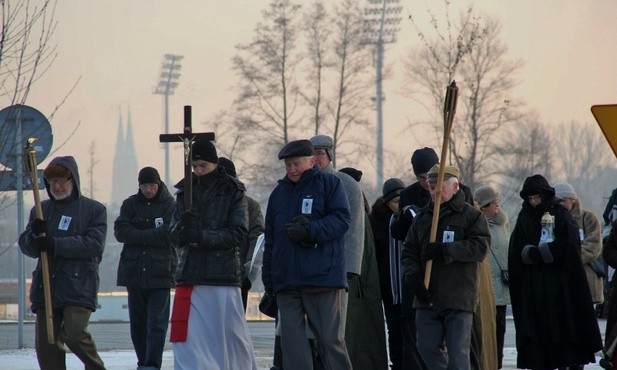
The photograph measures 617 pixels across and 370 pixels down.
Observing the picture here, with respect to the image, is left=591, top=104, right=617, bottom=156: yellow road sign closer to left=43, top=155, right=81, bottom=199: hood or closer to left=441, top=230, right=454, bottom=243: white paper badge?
left=441, top=230, right=454, bottom=243: white paper badge

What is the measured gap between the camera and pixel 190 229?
1120 centimetres

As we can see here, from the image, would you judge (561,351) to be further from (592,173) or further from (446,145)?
(592,173)

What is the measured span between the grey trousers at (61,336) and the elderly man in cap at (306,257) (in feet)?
6.77

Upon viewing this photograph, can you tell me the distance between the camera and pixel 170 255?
14305mm

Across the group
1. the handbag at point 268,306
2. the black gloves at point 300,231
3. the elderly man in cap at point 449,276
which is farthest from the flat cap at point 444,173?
the handbag at point 268,306

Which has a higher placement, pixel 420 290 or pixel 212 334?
pixel 420 290

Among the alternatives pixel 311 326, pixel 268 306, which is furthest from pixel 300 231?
pixel 268 306

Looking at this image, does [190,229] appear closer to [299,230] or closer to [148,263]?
[299,230]

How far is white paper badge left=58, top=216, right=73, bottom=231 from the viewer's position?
496 inches

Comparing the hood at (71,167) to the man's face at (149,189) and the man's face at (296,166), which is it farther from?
the man's face at (296,166)

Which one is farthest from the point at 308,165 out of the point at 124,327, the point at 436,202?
the point at 124,327

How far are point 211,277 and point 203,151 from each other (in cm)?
98

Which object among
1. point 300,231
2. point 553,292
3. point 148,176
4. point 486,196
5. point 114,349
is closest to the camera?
point 300,231

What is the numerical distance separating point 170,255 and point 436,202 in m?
3.79
